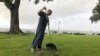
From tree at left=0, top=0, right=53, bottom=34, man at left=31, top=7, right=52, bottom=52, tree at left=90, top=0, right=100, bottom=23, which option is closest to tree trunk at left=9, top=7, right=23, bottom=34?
tree at left=0, top=0, right=53, bottom=34

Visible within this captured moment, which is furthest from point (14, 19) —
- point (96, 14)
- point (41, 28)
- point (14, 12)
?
point (96, 14)

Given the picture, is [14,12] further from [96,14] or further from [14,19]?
→ [96,14]

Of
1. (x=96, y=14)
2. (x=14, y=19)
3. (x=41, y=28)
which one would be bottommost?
→ (x=41, y=28)

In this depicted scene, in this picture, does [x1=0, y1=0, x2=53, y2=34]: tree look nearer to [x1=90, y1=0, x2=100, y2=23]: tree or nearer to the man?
the man

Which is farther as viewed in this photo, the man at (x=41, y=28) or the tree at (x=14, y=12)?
the tree at (x=14, y=12)

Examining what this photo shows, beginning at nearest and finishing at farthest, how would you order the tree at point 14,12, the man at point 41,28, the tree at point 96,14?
1. the man at point 41,28
2. the tree at point 14,12
3. the tree at point 96,14

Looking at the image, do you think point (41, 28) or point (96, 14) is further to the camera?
point (96, 14)

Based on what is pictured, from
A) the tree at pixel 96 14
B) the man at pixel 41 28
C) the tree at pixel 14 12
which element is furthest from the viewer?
the tree at pixel 96 14

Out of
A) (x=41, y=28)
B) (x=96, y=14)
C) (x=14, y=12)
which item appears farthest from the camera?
(x=96, y=14)

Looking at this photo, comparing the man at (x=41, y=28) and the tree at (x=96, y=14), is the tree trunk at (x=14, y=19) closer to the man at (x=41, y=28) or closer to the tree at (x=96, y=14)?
the man at (x=41, y=28)

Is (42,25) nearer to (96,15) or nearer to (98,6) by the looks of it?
(98,6)

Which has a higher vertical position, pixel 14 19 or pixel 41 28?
pixel 14 19

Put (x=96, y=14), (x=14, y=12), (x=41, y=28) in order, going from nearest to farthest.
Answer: (x=41, y=28)
(x=14, y=12)
(x=96, y=14)

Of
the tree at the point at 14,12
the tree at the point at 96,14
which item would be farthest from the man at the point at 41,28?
the tree at the point at 96,14
